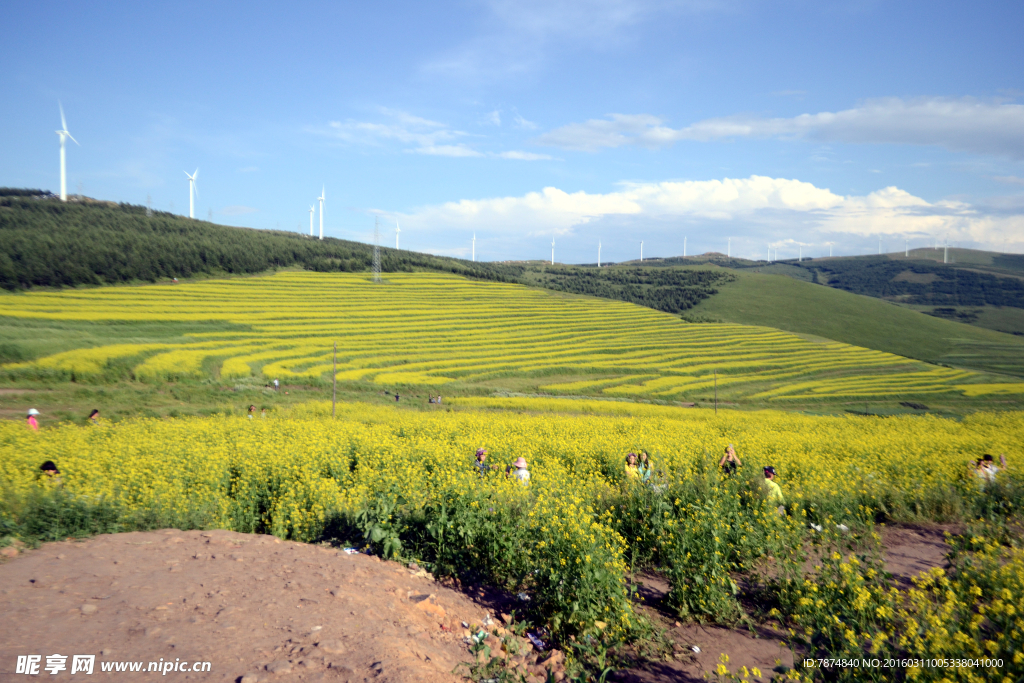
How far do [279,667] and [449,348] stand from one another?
60080 mm

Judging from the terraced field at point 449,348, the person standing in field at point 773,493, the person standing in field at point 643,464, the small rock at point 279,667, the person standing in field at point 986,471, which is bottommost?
the terraced field at point 449,348

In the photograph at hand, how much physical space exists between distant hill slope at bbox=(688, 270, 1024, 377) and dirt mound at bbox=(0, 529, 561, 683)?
96.6 m

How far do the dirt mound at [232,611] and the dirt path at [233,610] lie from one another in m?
0.01

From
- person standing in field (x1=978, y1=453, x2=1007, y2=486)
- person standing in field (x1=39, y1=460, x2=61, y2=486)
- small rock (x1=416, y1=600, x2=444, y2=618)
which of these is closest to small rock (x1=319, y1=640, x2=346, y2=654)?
small rock (x1=416, y1=600, x2=444, y2=618)

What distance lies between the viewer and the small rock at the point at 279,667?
3896 mm

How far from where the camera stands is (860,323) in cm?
10319

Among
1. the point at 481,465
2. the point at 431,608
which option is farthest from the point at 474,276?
the point at 431,608

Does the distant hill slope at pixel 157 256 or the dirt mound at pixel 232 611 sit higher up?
the distant hill slope at pixel 157 256

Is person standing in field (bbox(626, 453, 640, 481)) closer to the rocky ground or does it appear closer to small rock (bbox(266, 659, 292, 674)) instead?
the rocky ground

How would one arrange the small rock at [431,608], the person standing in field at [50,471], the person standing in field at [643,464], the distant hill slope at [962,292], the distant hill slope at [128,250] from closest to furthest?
the small rock at [431,608], the person standing in field at [50,471], the person standing in field at [643,464], the distant hill slope at [128,250], the distant hill slope at [962,292]

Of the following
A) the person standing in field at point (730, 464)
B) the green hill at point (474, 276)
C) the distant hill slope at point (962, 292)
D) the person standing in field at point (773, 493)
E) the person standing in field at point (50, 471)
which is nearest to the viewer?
the person standing in field at point (773, 493)

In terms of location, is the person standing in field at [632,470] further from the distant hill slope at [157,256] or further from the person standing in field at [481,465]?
the distant hill slope at [157,256]

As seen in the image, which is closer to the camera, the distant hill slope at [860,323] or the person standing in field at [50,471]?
the person standing in field at [50,471]

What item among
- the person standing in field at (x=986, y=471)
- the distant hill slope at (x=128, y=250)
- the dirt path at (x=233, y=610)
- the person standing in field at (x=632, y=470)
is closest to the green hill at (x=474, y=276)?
the distant hill slope at (x=128, y=250)
